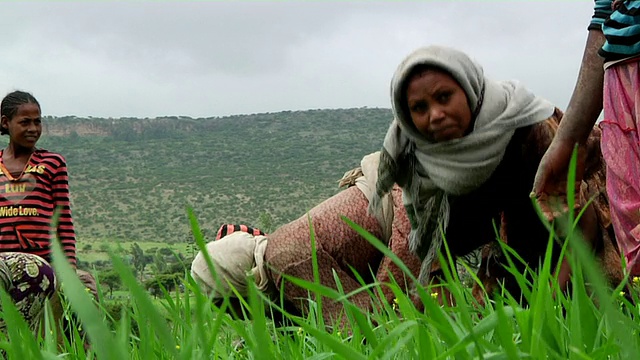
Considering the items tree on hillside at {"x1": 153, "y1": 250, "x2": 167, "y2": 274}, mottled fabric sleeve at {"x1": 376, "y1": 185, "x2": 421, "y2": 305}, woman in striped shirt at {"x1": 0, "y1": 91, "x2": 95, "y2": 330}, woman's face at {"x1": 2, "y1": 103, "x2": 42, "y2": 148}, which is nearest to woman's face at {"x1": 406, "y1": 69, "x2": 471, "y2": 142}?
mottled fabric sleeve at {"x1": 376, "y1": 185, "x2": 421, "y2": 305}

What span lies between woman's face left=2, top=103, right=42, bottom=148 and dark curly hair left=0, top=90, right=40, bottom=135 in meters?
0.03

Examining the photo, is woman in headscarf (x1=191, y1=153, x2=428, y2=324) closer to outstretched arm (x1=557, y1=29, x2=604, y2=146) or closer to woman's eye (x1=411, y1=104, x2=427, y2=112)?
woman's eye (x1=411, y1=104, x2=427, y2=112)

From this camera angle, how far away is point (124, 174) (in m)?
54.9

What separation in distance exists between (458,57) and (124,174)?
53.4 meters

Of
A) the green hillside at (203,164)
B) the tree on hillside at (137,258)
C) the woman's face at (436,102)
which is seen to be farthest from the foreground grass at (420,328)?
the green hillside at (203,164)

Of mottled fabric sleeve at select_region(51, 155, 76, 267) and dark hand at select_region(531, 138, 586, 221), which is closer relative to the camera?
dark hand at select_region(531, 138, 586, 221)

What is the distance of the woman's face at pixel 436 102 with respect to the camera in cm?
291

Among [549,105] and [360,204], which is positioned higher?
[549,105]

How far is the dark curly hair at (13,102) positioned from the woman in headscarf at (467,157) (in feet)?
7.58

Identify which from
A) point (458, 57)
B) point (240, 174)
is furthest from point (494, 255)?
point (240, 174)

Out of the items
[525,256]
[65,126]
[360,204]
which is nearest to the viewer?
[525,256]

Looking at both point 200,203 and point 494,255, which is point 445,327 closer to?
point 494,255

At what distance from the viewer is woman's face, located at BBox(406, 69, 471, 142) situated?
2.91 metres

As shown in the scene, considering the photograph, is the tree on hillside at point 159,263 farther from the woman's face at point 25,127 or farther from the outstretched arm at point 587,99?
the woman's face at point 25,127
